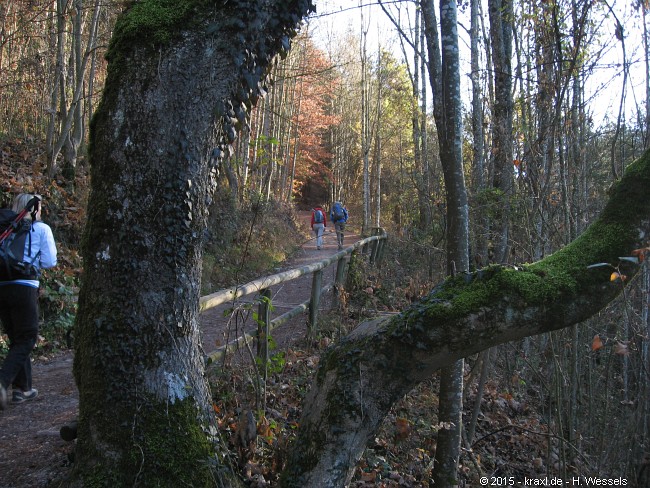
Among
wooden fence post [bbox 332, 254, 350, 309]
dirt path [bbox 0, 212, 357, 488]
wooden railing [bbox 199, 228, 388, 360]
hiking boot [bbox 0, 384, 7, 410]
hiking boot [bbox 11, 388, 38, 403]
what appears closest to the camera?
dirt path [bbox 0, 212, 357, 488]

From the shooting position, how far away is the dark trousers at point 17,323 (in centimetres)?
448

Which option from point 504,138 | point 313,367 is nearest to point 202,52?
point 313,367

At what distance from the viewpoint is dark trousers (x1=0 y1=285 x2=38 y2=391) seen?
4.48 meters

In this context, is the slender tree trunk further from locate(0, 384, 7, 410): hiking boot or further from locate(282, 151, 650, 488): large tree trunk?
locate(0, 384, 7, 410): hiking boot

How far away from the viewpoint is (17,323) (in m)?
4.56

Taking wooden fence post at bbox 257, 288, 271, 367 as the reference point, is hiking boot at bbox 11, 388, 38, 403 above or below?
below

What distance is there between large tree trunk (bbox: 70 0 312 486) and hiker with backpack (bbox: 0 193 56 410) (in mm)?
2065

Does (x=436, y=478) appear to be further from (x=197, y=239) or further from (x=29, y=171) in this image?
(x=29, y=171)

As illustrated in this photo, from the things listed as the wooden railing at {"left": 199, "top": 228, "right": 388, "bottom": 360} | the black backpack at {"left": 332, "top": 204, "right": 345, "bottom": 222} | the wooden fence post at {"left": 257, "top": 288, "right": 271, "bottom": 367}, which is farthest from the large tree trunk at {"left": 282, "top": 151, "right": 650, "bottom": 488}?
the black backpack at {"left": 332, "top": 204, "right": 345, "bottom": 222}

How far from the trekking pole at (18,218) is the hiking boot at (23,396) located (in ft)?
4.99

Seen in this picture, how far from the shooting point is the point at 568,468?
475cm

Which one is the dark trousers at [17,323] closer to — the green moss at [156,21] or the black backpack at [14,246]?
the black backpack at [14,246]

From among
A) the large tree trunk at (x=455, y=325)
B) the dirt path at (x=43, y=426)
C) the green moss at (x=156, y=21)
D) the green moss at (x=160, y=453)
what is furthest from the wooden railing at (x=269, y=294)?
the green moss at (x=156, y=21)

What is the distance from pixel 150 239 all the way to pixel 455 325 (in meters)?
1.79
